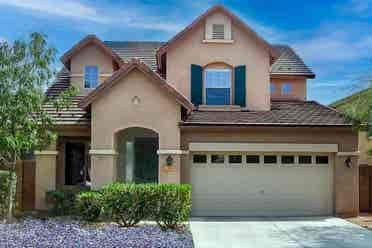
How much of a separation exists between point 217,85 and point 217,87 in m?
0.09

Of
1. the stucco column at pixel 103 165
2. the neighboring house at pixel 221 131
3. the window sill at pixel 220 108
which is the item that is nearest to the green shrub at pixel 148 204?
the stucco column at pixel 103 165

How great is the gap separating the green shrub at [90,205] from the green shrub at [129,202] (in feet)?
1.37

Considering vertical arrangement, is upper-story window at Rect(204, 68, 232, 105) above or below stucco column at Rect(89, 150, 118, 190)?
above

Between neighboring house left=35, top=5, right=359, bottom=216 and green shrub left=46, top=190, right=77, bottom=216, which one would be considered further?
neighboring house left=35, top=5, right=359, bottom=216

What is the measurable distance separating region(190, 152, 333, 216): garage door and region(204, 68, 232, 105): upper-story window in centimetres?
301

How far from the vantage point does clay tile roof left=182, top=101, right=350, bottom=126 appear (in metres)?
18.8

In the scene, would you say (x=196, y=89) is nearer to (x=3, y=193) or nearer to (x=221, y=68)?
(x=221, y=68)

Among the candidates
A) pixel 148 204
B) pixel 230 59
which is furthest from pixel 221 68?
pixel 148 204

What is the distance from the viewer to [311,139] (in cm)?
1905

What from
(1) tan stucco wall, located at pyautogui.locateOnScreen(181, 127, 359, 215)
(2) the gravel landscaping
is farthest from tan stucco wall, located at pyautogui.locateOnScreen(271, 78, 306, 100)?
(2) the gravel landscaping

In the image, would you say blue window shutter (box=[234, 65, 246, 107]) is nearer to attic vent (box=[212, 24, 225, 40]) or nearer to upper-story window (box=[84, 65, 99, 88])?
attic vent (box=[212, 24, 225, 40])

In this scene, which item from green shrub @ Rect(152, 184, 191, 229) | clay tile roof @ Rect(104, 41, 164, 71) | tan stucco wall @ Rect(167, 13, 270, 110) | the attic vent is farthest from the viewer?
clay tile roof @ Rect(104, 41, 164, 71)

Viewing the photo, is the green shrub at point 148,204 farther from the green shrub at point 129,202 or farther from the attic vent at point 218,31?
the attic vent at point 218,31

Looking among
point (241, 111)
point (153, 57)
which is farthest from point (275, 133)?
point (153, 57)
